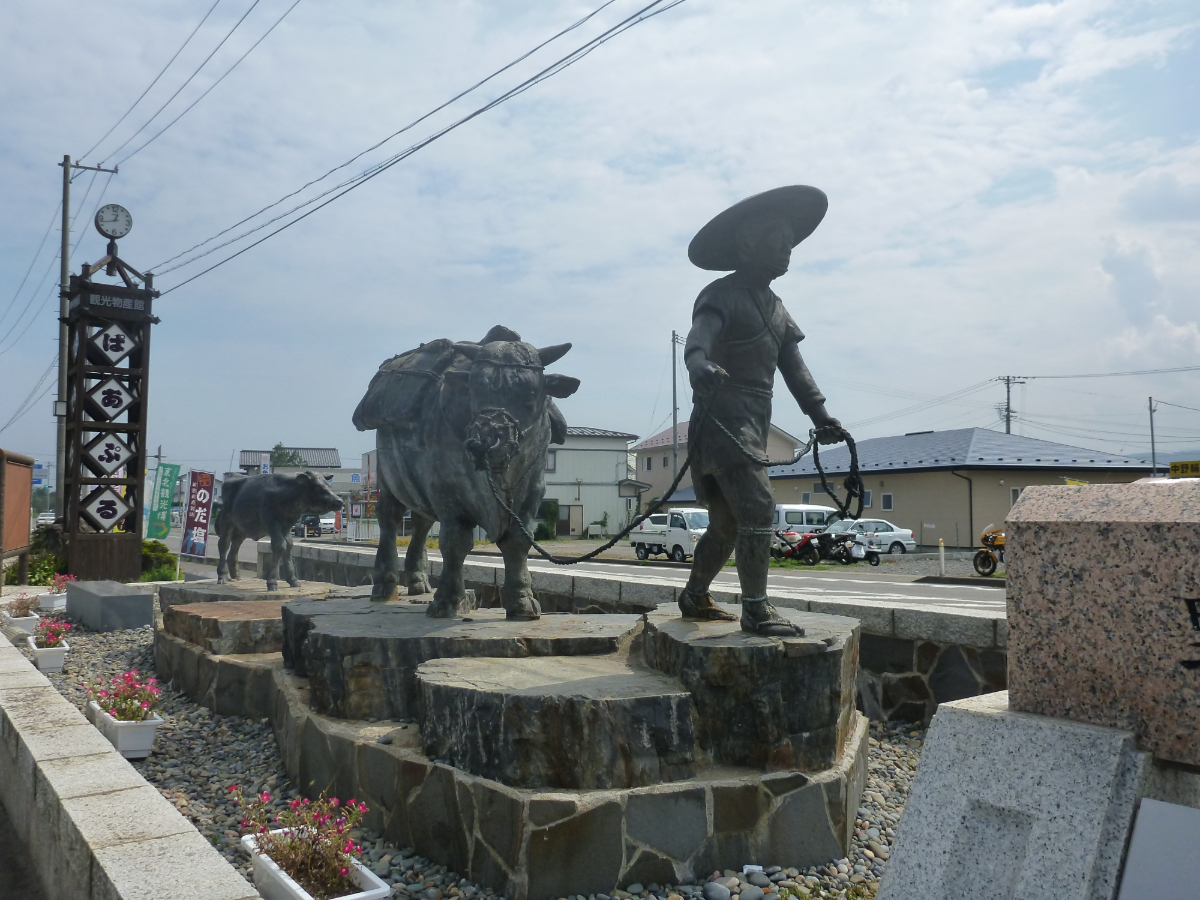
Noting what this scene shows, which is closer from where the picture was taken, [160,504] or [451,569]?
[451,569]

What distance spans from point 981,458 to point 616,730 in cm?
2742

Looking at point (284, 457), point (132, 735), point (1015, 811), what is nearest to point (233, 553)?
point (132, 735)

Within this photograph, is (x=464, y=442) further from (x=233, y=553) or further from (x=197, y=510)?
(x=197, y=510)

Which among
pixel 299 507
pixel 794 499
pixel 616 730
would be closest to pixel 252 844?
pixel 616 730

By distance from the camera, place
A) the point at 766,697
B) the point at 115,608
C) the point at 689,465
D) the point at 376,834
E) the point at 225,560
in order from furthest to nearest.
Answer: the point at 115,608 < the point at 225,560 < the point at 689,465 < the point at 376,834 < the point at 766,697

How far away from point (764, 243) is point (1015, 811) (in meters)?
2.79

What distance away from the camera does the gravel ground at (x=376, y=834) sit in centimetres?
338

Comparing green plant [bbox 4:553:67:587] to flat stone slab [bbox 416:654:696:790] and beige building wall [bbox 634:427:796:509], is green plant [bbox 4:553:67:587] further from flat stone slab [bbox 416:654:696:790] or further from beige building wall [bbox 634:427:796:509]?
beige building wall [bbox 634:427:796:509]

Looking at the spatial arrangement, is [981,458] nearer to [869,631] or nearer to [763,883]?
[869,631]

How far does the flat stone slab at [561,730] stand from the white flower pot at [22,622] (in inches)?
327

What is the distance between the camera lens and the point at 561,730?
3389mm

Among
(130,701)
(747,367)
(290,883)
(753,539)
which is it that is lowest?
(290,883)

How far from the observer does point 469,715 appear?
354 centimetres

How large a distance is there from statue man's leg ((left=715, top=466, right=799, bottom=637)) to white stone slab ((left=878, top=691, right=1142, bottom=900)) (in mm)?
1701
